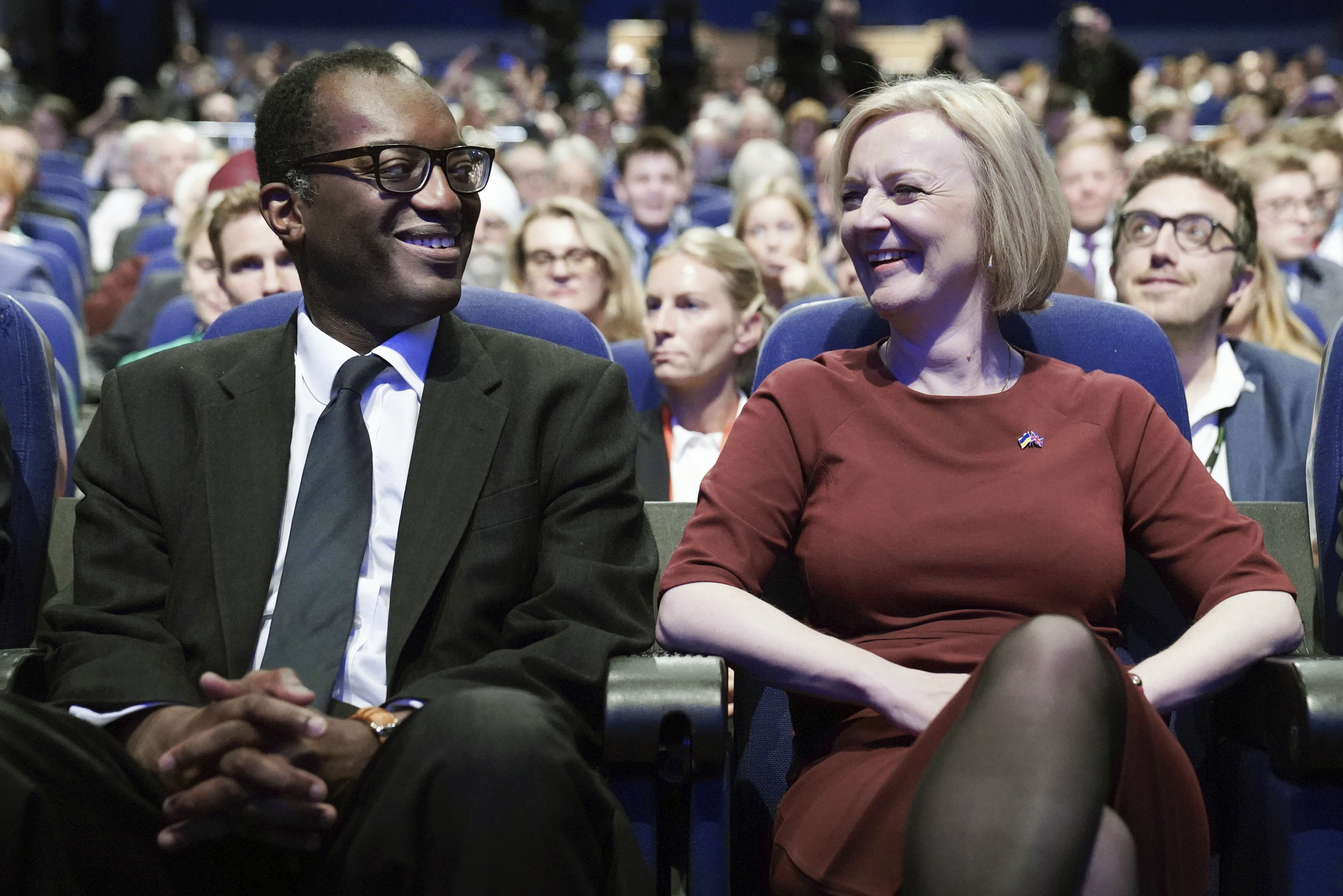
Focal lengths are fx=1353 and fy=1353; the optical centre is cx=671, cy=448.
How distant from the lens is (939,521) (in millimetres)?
1519

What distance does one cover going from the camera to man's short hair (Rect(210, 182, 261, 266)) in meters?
2.77

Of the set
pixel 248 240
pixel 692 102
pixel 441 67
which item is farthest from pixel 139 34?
pixel 248 240

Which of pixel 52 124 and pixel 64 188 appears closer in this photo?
pixel 64 188

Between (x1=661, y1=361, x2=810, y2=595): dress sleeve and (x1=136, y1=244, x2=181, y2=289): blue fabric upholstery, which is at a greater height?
(x1=661, y1=361, x2=810, y2=595): dress sleeve

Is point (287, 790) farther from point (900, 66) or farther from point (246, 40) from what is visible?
point (246, 40)

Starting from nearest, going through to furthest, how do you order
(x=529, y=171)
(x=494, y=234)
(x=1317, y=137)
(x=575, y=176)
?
(x=494, y=234) → (x=1317, y=137) → (x=575, y=176) → (x=529, y=171)

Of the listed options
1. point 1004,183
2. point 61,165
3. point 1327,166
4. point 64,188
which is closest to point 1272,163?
point 1327,166

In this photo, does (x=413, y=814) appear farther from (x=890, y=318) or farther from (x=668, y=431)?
(x=668, y=431)

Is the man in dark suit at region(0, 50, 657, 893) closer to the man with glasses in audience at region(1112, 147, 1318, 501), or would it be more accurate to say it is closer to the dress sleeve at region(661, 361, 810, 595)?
the dress sleeve at region(661, 361, 810, 595)

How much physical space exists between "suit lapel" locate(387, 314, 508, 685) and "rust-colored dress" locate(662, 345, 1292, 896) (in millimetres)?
251

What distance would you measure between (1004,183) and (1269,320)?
4.65ft

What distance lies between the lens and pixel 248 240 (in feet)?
8.95

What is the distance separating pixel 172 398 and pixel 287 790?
56 centimetres

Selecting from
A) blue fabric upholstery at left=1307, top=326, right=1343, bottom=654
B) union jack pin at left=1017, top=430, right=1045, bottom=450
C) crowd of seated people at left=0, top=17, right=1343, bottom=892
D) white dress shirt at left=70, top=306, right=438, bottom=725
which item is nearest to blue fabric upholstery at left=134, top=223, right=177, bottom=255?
crowd of seated people at left=0, top=17, right=1343, bottom=892
